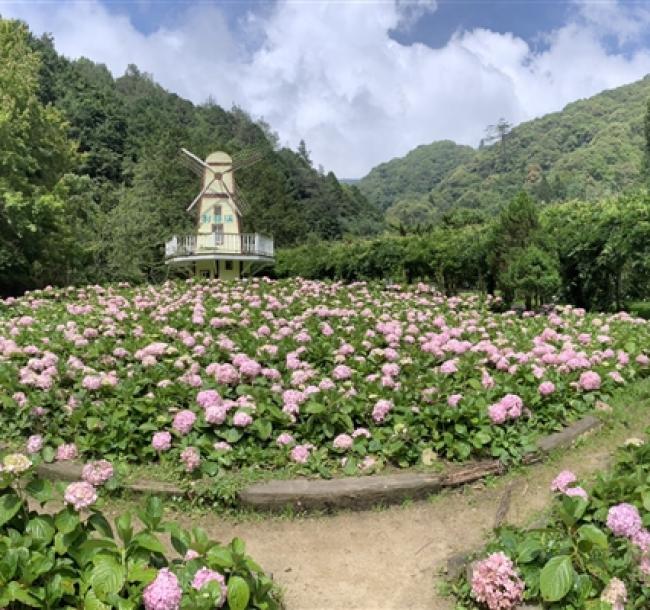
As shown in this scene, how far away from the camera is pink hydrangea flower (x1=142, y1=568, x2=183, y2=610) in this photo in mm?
2373

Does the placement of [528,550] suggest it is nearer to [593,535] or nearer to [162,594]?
[593,535]

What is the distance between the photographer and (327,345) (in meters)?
7.01

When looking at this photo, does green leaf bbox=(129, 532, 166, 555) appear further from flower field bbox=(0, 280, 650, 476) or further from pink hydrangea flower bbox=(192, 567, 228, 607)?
flower field bbox=(0, 280, 650, 476)

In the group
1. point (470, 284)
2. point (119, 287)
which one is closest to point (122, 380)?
point (119, 287)

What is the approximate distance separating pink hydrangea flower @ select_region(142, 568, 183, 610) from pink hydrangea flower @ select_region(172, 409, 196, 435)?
7.83 ft

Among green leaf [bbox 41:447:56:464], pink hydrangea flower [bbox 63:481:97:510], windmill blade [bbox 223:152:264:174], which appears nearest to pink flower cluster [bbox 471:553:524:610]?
pink hydrangea flower [bbox 63:481:97:510]

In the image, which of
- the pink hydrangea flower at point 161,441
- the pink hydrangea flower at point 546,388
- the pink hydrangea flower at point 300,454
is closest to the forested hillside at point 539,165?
the pink hydrangea flower at point 546,388

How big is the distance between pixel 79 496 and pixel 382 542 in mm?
2202

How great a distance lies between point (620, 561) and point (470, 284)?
14951mm

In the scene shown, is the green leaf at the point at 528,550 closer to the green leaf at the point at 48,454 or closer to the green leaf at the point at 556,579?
the green leaf at the point at 556,579

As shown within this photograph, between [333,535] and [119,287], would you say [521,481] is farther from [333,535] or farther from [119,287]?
[119,287]

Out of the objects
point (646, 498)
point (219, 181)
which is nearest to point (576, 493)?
point (646, 498)

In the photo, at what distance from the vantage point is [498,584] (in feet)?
9.45

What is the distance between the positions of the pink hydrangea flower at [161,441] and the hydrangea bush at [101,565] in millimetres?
1903
